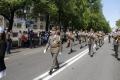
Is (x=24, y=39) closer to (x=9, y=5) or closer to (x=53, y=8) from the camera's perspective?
(x=9, y=5)

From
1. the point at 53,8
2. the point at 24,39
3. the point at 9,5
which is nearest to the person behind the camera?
the point at 24,39

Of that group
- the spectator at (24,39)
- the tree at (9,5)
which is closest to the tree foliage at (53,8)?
the tree at (9,5)

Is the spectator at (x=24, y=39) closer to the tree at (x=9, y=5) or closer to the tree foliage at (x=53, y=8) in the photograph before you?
the tree at (x=9, y=5)

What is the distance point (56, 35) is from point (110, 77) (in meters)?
2.80

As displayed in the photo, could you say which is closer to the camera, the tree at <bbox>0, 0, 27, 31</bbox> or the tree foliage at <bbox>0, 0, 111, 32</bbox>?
the tree at <bbox>0, 0, 27, 31</bbox>

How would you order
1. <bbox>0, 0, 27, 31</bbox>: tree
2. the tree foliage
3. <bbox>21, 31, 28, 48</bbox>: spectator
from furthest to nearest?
the tree foliage → <bbox>21, 31, 28, 48</bbox>: spectator → <bbox>0, 0, 27, 31</bbox>: tree


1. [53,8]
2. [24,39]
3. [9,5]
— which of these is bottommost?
[24,39]

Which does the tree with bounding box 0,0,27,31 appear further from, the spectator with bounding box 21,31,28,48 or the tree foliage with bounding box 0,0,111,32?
the spectator with bounding box 21,31,28,48

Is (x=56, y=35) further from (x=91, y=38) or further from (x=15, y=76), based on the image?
(x=91, y=38)

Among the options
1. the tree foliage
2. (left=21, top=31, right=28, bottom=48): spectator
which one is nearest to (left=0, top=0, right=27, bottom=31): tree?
the tree foliage

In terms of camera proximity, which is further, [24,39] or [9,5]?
[9,5]

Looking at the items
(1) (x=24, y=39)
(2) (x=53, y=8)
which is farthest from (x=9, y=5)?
(2) (x=53, y=8)

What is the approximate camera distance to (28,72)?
48.3ft

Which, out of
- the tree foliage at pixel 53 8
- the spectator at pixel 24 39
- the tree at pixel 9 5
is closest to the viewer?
the tree at pixel 9 5
